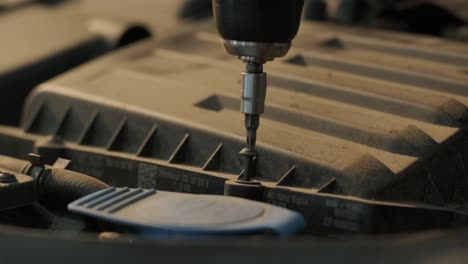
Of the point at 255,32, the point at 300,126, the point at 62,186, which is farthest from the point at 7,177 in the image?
the point at 300,126

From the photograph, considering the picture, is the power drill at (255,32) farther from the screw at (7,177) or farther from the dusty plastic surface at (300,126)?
the screw at (7,177)

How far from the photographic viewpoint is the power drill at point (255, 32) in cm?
159

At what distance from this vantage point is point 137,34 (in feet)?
9.58

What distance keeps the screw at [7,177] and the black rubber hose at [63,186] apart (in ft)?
0.31

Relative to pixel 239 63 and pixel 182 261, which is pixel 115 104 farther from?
pixel 182 261

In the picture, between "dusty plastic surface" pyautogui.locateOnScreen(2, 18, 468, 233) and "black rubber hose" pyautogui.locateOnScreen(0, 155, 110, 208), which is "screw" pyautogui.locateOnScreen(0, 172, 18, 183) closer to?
"black rubber hose" pyautogui.locateOnScreen(0, 155, 110, 208)

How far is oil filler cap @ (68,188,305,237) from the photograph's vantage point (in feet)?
4.52

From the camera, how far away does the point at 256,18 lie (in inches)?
62.8

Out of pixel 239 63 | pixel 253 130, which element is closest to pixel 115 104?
pixel 239 63

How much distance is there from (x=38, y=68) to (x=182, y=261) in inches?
68.7

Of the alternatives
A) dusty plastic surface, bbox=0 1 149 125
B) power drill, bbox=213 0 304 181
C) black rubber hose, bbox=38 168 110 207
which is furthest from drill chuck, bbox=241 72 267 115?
dusty plastic surface, bbox=0 1 149 125

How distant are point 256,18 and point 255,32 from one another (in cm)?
3

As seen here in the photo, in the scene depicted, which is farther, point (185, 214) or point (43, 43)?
point (43, 43)

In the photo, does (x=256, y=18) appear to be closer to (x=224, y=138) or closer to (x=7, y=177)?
(x=224, y=138)
